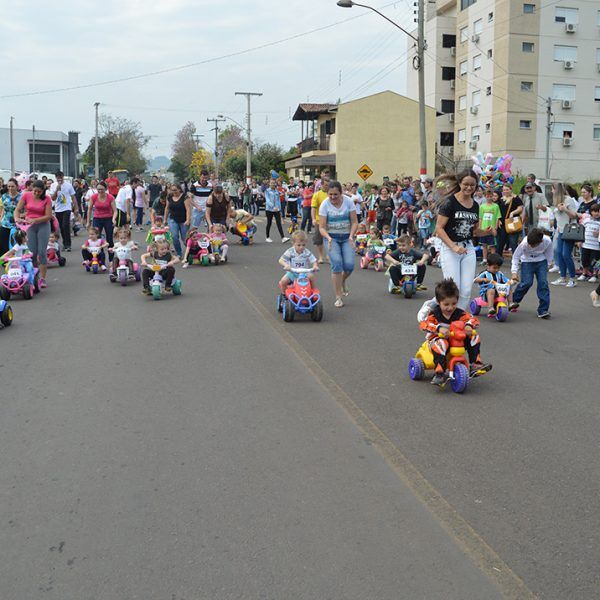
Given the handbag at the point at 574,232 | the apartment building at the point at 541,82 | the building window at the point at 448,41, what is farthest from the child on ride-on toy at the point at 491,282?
the building window at the point at 448,41

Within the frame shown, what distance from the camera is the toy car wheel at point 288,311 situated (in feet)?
36.0

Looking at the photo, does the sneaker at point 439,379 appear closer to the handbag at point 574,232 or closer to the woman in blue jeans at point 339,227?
the woman in blue jeans at point 339,227

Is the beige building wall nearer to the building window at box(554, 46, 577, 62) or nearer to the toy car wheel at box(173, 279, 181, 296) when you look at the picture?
the building window at box(554, 46, 577, 62)

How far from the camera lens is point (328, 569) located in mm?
3938

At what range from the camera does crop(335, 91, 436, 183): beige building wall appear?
58.1 m

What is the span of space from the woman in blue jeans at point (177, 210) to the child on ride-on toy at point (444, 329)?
34.4ft

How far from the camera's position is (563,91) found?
55.4 m

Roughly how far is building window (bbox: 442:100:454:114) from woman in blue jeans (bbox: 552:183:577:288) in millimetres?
50655

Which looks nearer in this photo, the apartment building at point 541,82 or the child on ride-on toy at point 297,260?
the child on ride-on toy at point 297,260

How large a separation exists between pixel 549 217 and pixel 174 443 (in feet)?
44.6

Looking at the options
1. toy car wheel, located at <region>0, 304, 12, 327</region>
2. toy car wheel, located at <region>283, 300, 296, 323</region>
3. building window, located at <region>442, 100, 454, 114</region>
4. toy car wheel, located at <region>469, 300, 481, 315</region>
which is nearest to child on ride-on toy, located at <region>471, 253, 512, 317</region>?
toy car wheel, located at <region>469, 300, 481, 315</region>

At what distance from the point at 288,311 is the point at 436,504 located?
639 centimetres

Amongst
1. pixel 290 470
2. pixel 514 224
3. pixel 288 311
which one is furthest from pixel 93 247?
pixel 290 470

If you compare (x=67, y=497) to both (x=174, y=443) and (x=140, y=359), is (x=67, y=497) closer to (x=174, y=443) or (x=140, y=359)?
(x=174, y=443)
